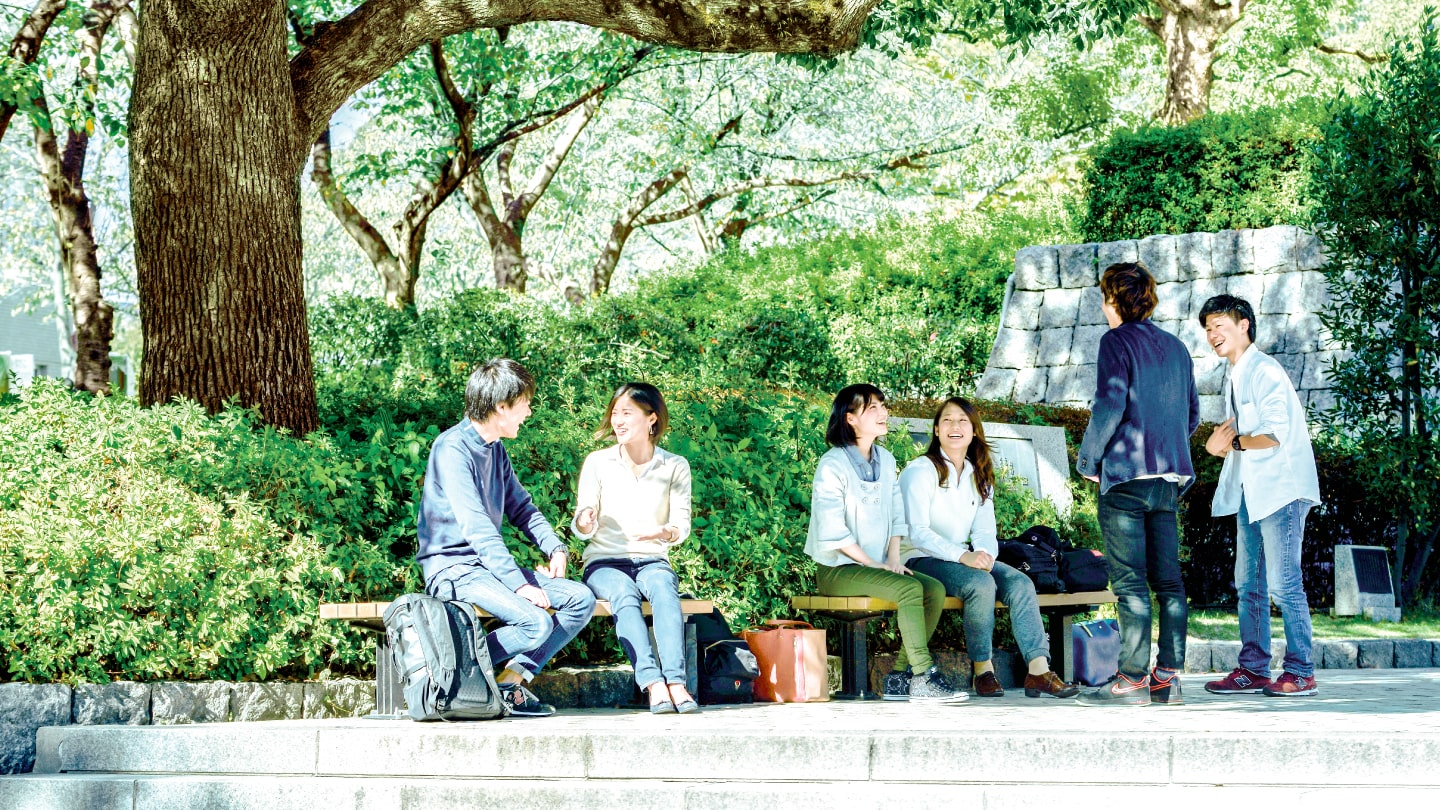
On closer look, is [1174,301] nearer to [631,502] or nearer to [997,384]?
[997,384]

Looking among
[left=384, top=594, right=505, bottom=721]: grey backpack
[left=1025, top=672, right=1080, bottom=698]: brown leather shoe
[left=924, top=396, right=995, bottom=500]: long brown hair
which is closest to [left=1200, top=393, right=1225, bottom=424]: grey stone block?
[left=924, top=396, right=995, bottom=500]: long brown hair

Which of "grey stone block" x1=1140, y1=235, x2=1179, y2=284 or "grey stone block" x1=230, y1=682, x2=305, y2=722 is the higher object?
"grey stone block" x1=1140, y1=235, x2=1179, y2=284

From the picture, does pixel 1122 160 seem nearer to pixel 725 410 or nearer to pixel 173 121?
pixel 725 410

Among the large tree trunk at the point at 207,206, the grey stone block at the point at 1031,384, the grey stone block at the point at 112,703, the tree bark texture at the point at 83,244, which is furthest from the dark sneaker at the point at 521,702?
the grey stone block at the point at 1031,384

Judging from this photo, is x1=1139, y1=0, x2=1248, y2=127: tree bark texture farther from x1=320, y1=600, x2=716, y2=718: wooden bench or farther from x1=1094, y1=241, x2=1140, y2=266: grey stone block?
x1=320, y1=600, x2=716, y2=718: wooden bench

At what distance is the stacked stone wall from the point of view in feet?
51.1

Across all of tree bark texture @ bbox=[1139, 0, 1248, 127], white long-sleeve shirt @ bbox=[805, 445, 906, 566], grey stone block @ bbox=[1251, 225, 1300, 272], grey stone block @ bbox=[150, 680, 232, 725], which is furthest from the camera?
tree bark texture @ bbox=[1139, 0, 1248, 127]

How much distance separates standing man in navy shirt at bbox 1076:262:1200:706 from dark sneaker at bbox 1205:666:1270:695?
539 millimetres

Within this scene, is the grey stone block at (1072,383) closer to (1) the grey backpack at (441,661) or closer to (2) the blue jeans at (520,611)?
(2) the blue jeans at (520,611)

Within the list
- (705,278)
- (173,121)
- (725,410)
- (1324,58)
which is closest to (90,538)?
(173,121)

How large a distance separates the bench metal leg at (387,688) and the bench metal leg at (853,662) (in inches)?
87.1

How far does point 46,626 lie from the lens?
605cm

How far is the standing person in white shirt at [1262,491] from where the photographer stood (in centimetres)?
671

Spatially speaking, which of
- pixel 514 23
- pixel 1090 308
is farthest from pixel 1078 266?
pixel 514 23
